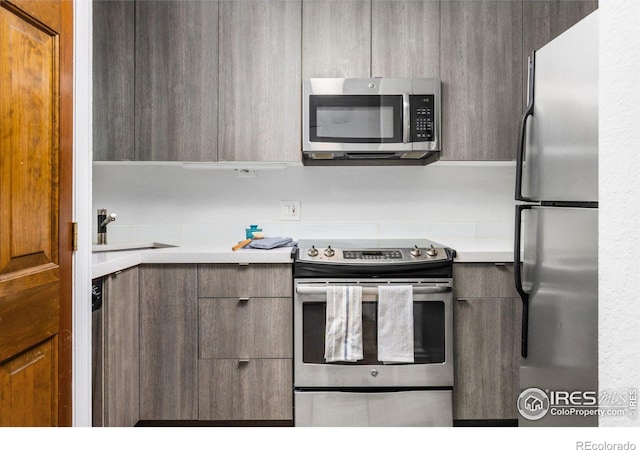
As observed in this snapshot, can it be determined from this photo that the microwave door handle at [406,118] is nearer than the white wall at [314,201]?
Yes

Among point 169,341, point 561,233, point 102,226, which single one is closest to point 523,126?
point 561,233

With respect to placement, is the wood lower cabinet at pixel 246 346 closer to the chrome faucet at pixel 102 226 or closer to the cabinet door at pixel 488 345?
the chrome faucet at pixel 102 226

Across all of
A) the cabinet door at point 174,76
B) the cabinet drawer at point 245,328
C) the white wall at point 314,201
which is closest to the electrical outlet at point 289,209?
the white wall at point 314,201

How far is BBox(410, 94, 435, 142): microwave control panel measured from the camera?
96.3 inches

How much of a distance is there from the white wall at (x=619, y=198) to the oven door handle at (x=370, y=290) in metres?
1.67

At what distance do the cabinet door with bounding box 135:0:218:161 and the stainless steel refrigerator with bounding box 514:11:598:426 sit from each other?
1.53 metres

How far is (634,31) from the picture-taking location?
49cm

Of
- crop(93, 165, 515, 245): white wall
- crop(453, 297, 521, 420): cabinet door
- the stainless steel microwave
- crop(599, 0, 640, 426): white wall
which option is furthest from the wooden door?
crop(453, 297, 521, 420): cabinet door

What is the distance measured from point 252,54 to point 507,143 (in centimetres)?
137

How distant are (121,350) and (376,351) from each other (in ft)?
3.59

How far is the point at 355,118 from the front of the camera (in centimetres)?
245

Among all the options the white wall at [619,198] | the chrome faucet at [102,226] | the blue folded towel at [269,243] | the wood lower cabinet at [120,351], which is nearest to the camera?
the white wall at [619,198]

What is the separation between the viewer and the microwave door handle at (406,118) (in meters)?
2.43
